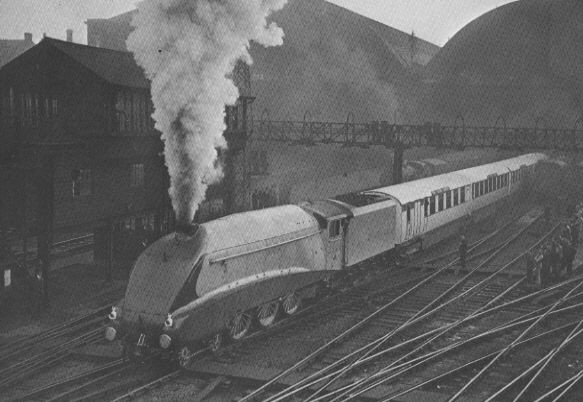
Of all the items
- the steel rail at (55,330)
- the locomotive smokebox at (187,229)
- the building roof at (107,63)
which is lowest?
the steel rail at (55,330)

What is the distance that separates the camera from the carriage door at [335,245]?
54.7ft

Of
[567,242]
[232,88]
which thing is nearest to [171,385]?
[232,88]

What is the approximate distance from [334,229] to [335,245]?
1.48 ft

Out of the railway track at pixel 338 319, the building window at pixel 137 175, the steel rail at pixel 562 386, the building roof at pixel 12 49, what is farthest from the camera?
the building roof at pixel 12 49

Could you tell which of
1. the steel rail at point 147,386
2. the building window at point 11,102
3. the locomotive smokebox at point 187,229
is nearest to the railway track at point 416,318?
the steel rail at point 147,386

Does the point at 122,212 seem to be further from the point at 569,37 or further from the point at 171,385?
the point at 569,37

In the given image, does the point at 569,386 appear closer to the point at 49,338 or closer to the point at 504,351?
the point at 504,351

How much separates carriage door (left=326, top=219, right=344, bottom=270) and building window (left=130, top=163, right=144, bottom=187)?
777cm

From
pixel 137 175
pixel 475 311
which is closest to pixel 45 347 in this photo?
pixel 137 175

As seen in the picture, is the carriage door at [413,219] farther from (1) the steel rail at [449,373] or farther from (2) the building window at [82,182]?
(2) the building window at [82,182]

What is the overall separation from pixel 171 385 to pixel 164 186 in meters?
11.5

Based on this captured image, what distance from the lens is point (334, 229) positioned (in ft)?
55.4

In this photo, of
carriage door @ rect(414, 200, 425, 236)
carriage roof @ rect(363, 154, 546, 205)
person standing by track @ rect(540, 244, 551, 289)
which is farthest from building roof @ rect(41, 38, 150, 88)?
person standing by track @ rect(540, 244, 551, 289)

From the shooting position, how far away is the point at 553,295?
701 inches
